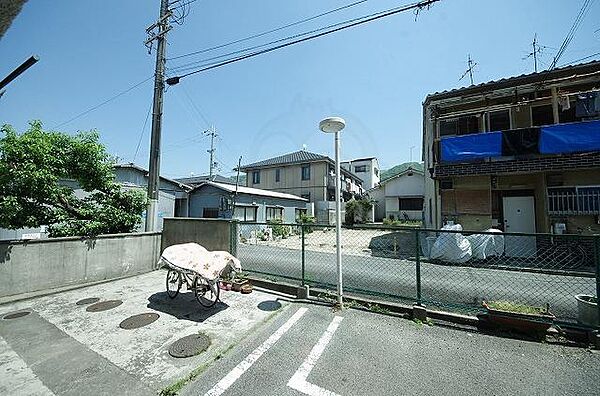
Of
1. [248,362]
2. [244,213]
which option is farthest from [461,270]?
[244,213]

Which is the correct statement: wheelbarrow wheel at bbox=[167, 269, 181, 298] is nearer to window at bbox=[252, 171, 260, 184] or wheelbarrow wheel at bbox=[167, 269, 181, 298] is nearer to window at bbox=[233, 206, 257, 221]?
window at bbox=[233, 206, 257, 221]

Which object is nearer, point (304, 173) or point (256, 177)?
point (304, 173)

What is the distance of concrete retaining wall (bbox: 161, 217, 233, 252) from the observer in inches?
284

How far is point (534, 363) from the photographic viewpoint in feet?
10.1

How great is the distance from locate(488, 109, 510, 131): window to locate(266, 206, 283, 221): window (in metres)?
15.6

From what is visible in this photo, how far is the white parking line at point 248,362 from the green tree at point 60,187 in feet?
20.7

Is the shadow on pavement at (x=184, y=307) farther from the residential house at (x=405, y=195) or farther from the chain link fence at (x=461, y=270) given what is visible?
the residential house at (x=405, y=195)

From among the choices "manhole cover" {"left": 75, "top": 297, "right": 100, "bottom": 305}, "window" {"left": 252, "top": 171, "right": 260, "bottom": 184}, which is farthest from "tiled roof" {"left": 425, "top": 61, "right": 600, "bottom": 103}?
"window" {"left": 252, "top": 171, "right": 260, "bottom": 184}

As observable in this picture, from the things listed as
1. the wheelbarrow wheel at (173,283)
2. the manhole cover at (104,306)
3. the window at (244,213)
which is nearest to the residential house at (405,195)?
the window at (244,213)

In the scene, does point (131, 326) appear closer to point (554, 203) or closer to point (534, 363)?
point (534, 363)

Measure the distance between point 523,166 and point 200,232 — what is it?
37.9 ft

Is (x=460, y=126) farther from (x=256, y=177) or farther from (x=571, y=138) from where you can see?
(x=256, y=177)

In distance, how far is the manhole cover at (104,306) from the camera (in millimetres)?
4891

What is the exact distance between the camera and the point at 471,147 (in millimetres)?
9859
